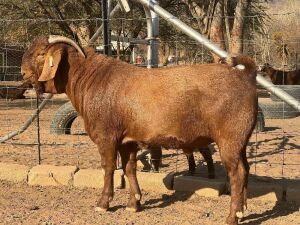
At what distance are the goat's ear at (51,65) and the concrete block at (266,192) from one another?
2.79 meters

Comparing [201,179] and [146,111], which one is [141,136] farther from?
[201,179]

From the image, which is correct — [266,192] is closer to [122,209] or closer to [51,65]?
[122,209]

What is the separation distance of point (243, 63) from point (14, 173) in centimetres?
367

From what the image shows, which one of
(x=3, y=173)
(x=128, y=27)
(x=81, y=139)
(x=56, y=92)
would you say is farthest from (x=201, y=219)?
(x=128, y=27)

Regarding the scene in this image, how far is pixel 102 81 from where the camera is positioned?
557 cm

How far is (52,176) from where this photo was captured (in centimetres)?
671

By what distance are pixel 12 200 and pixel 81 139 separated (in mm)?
4207

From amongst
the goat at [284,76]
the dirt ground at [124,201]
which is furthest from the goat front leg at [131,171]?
the goat at [284,76]

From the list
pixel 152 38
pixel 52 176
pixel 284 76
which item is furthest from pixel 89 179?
pixel 284 76

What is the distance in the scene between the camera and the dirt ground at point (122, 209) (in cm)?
538

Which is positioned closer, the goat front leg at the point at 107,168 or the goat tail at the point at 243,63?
the goat tail at the point at 243,63

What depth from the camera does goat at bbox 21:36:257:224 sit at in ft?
16.3

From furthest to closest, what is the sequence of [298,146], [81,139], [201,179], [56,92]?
[81,139]
[298,146]
[201,179]
[56,92]

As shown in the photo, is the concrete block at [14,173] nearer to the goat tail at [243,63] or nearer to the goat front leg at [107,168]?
the goat front leg at [107,168]
